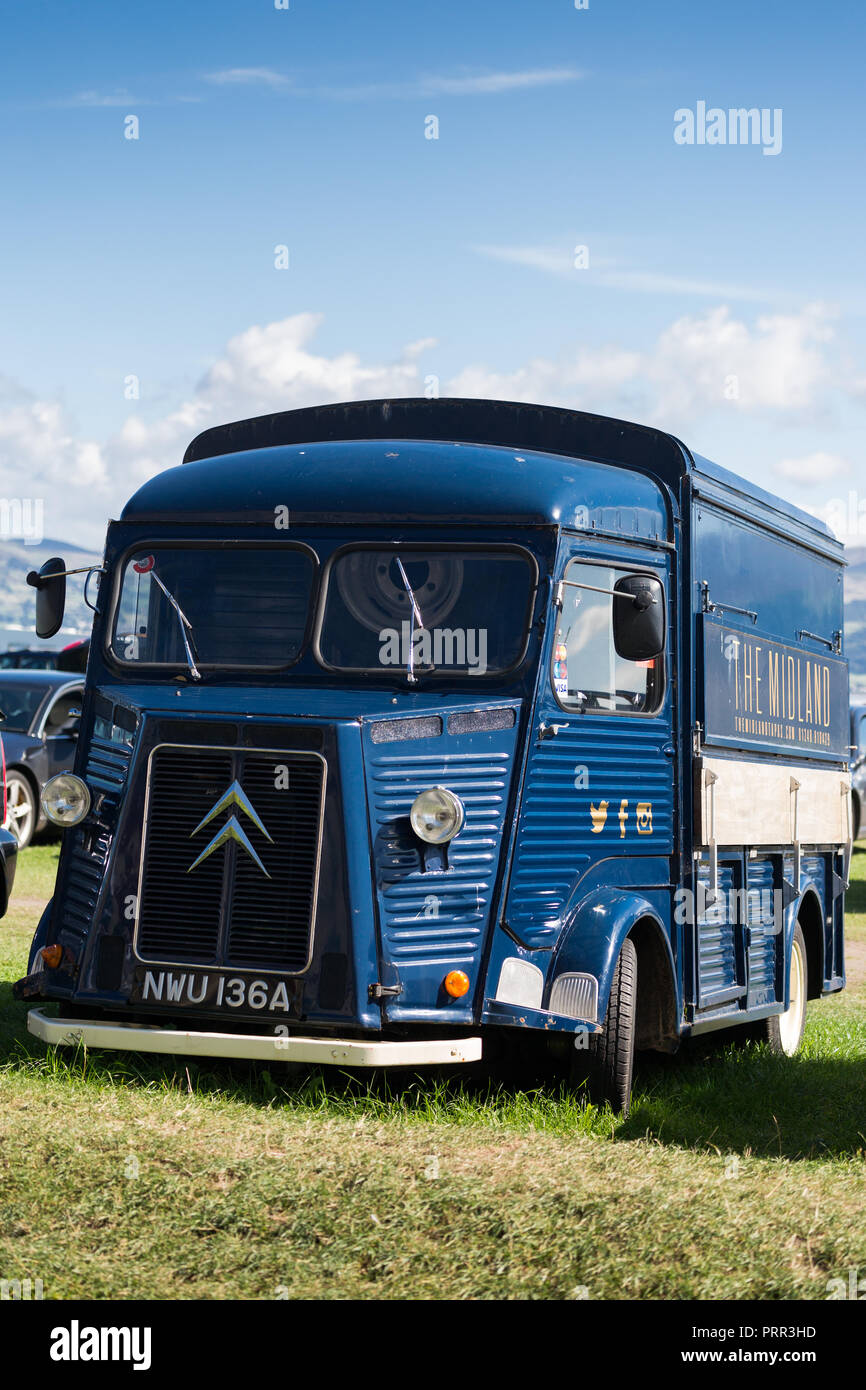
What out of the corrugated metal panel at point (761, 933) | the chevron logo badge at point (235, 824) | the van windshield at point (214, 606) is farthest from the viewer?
the corrugated metal panel at point (761, 933)

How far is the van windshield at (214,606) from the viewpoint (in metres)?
7.75

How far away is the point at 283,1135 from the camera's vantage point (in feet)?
21.3

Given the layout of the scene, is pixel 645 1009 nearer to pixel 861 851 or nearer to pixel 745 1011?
pixel 745 1011

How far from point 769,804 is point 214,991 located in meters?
3.86

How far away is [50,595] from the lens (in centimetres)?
866

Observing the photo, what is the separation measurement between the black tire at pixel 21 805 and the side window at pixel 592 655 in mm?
12336

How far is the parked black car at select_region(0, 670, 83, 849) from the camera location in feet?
63.7

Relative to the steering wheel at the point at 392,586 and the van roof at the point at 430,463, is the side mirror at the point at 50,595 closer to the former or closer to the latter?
the van roof at the point at 430,463

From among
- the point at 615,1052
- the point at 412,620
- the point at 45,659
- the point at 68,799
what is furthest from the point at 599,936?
the point at 45,659

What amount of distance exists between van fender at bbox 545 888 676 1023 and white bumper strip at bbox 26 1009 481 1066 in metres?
0.55

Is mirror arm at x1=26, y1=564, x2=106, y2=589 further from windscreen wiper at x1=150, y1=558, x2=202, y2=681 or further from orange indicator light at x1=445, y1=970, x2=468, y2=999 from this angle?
orange indicator light at x1=445, y1=970, x2=468, y2=999

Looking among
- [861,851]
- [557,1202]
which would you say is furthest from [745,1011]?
[861,851]

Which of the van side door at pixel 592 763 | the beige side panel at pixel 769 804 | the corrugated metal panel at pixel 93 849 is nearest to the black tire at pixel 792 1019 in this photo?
the beige side panel at pixel 769 804

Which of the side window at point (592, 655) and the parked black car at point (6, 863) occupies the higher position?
the side window at point (592, 655)
